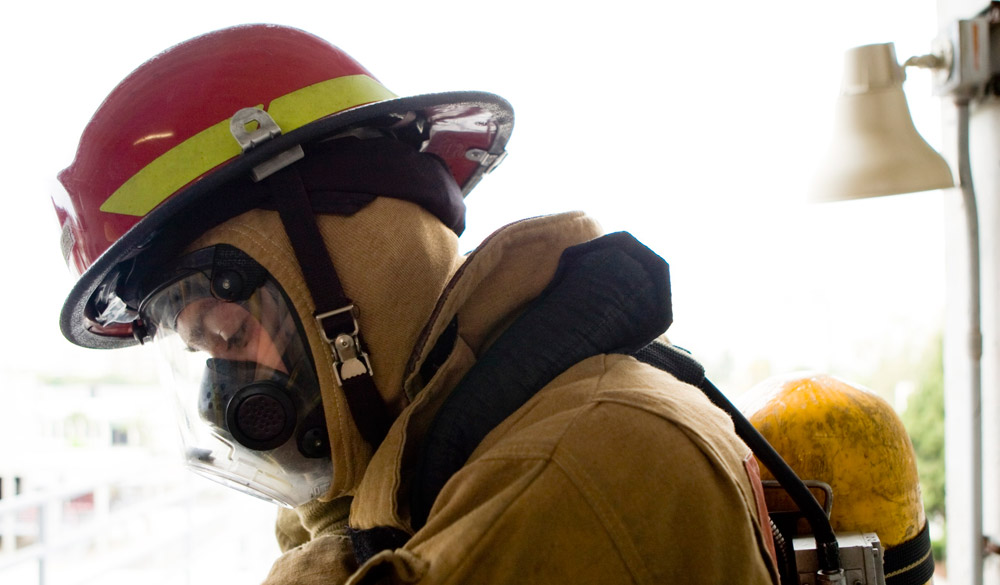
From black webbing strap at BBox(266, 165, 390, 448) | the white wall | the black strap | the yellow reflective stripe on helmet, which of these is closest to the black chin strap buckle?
black webbing strap at BBox(266, 165, 390, 448)

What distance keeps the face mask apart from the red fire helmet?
0.36 ft

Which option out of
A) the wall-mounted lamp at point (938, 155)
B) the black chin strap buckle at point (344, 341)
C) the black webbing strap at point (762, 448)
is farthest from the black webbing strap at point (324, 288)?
the wall-mounted lamp at point (938, 155)

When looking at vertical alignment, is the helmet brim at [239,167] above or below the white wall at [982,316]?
above

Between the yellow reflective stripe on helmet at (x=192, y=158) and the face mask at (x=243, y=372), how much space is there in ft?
0.39

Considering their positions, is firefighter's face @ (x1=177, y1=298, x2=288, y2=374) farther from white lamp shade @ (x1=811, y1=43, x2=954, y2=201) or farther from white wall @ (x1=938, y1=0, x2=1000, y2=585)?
white wall @ (x1=938, y1=0, x2=1000, y2=585)

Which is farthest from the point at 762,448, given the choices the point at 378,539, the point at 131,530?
the point at 131,530

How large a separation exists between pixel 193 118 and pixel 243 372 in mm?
409

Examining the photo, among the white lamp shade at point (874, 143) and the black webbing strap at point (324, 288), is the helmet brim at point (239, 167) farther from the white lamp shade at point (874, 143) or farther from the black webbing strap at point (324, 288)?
the white lamp shade at point (874, 143)

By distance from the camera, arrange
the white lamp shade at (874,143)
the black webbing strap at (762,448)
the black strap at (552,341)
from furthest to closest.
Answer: the white lamp shade at (874,143), the black webbing strap at (762,448), the black strap at (552,341)

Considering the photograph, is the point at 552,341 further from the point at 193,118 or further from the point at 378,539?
the point at 193,118

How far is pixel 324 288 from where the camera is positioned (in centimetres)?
109

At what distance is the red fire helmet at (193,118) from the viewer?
1.13 meters

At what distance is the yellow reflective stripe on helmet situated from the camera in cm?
116

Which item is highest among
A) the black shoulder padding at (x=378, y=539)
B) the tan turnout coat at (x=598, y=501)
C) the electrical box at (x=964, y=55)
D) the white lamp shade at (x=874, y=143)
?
the electrical box at (x=964, y=55)
